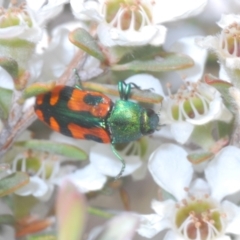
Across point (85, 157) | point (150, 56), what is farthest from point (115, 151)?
point (150, 56)

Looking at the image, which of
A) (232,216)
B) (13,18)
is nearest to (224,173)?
(232,216)

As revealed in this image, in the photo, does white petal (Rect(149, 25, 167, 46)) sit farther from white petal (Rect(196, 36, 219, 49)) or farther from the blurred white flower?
the blurred white flower

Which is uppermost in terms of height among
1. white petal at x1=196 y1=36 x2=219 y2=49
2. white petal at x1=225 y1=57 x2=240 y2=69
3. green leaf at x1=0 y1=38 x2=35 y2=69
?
white petal at x1=196 y1=36 x2=219 y2=49

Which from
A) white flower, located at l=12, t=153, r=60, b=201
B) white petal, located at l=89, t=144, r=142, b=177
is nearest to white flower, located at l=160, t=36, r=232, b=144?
white petal, located at l=89, t=144, r=142, b=177

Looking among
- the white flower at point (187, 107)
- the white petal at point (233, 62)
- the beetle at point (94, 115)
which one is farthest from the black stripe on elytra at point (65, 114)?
the white petal at point (233, 62)

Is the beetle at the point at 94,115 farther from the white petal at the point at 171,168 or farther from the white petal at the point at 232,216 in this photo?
the white petal at the point at 232,216

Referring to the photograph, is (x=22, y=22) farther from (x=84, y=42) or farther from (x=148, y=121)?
(x=148, y=121)
